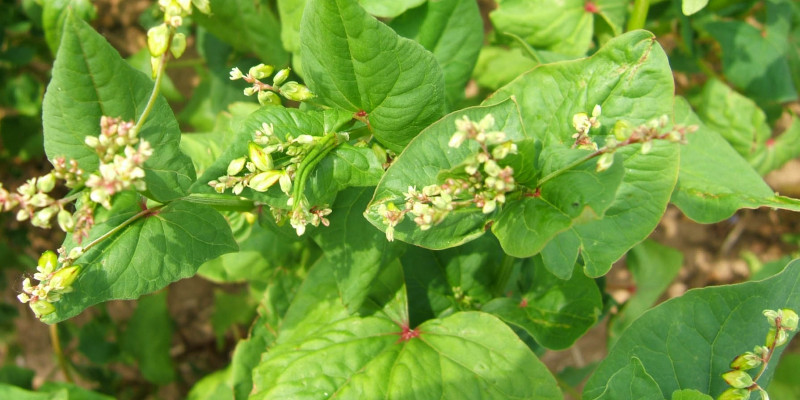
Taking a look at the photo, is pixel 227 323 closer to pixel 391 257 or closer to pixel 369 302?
pixel 369 302

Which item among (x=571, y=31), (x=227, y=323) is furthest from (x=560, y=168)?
(x=227, y=323)

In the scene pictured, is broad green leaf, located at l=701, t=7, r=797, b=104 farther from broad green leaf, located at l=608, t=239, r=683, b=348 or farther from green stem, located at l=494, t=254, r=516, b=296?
green stem, located at l=494, t=254, r=516, b=296

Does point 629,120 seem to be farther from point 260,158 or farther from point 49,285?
point 49,285

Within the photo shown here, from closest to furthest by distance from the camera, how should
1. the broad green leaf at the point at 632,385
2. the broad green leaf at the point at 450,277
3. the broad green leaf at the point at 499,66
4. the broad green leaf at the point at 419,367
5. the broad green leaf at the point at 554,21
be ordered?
1. the broad green leaf at the point at 632,385
2. the broad green leaf at the point at 419,367
3. the broad green leaf at the point at 450,277
4. the broad green leaf at the point at 554,21
5. the broad green leaf at the point at 499,66

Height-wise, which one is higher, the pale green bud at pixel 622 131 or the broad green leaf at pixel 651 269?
the pale green bud at pixel 622 131

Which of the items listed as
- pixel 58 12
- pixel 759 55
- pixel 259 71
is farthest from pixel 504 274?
pixel 58 12

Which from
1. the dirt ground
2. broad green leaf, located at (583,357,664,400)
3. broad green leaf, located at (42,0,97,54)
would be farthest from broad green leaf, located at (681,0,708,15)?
broad green leaf, located at (42,0,97,54)

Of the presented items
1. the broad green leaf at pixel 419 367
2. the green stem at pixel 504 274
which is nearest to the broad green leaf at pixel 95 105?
the broad green leaf at pixel 419 367

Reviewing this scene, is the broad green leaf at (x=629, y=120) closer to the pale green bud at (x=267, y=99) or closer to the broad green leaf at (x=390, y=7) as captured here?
the broad green leaf at (x=390, y=7)
